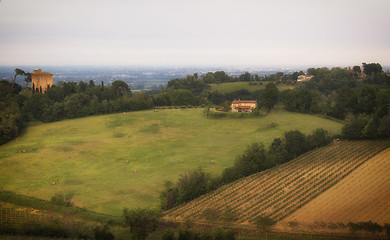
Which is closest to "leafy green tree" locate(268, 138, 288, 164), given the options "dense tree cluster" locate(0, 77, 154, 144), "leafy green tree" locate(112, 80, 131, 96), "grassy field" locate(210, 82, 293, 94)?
"dense tree cluster" locate(0, 77, 154, 144)

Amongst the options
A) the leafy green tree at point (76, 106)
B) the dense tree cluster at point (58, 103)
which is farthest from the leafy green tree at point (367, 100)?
the leafy green tree at point (76, 106)

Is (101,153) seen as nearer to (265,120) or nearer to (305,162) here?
(305,162)

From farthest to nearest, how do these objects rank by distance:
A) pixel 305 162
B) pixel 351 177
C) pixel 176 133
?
pixel 176 133 < pixel 305 162 < pixel 351 177

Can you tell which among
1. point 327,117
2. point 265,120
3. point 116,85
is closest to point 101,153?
point 265,120

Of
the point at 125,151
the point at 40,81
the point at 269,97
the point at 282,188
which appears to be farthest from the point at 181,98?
the point at 282,188

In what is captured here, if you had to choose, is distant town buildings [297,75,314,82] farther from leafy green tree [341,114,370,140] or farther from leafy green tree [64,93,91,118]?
leafy green tree [64,93,91,118]

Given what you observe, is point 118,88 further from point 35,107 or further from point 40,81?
point 35,107
